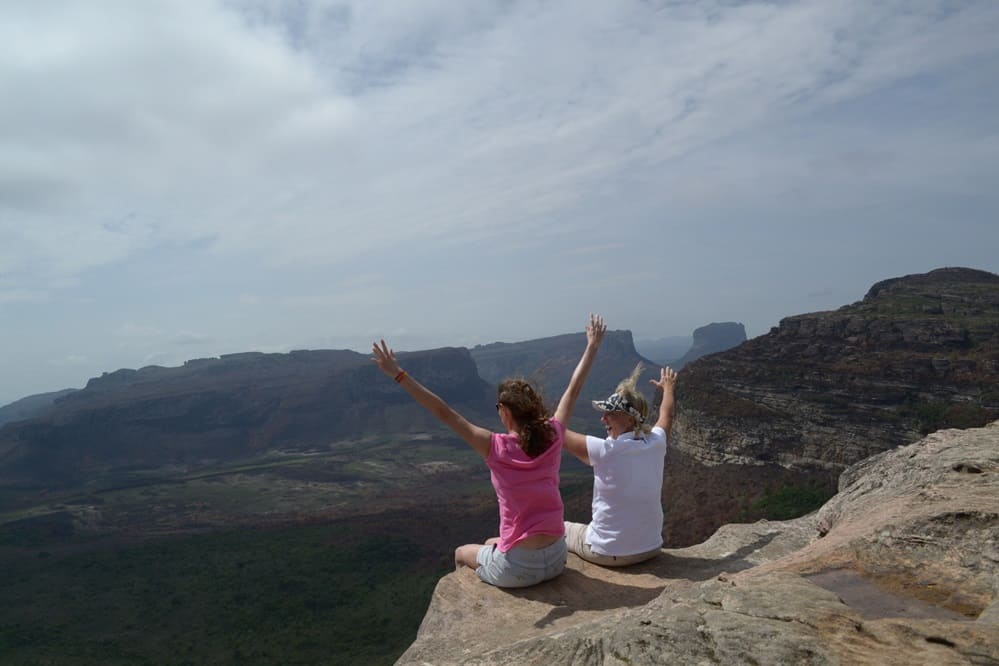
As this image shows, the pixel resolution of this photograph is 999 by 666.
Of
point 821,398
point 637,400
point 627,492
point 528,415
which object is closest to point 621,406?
point 637,400

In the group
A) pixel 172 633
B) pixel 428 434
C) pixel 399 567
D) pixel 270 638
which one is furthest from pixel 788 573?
pixel 428 434

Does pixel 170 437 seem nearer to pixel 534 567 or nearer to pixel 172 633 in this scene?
pixel 172 633

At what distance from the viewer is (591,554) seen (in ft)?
28.5

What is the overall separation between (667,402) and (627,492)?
55.2 inches

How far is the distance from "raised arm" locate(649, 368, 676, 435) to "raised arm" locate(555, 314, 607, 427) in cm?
106

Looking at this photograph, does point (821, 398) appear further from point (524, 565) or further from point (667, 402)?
point (524, 565)

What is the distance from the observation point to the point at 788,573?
627cm

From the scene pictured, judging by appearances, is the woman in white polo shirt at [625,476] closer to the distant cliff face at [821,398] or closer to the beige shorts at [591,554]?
the beige shorts at [591,554]

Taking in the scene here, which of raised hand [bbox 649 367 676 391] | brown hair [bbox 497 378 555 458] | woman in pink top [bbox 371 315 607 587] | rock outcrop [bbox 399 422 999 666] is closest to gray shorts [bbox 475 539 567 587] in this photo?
woman in pink top [bbox 371 315 607 587]

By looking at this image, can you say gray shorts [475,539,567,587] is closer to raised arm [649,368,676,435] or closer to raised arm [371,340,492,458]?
raised arm [371,340,492,458]

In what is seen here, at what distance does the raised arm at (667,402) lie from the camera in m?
8.59

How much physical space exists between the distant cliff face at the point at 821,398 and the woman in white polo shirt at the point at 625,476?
114ft

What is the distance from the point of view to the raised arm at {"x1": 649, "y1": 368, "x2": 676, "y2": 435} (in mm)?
8594

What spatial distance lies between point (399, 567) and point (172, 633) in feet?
63.4
